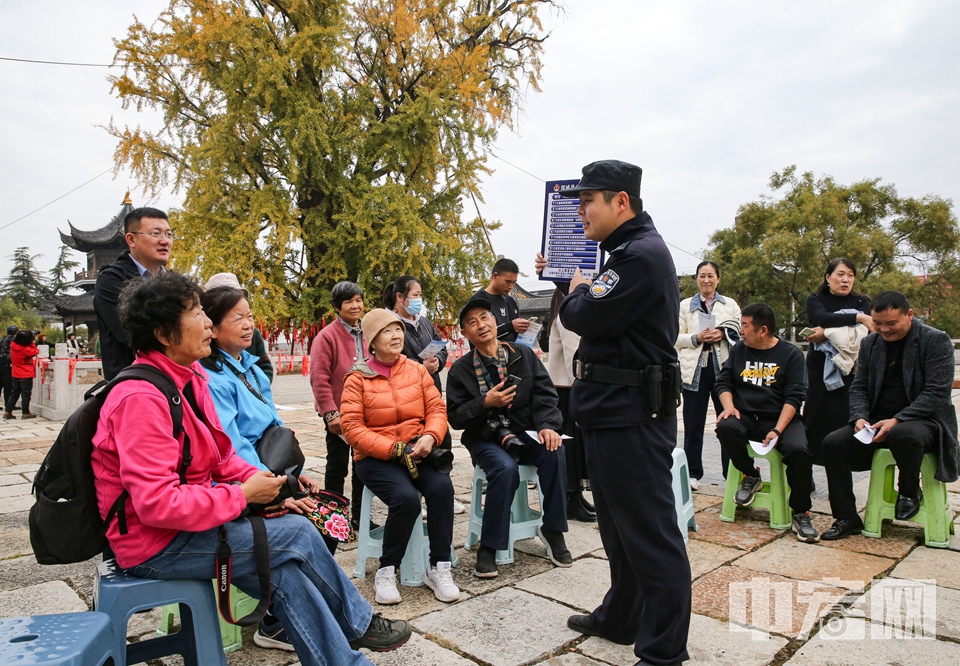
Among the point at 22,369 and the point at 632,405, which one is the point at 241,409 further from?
the point at 22,369

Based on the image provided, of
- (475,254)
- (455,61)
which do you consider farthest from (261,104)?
(475,254)

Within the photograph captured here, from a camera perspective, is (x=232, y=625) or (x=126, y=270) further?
(x=126, y=270)

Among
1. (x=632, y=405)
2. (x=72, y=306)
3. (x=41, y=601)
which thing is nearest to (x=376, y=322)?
(x=632, y=405)

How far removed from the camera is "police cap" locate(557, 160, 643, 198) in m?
2.39

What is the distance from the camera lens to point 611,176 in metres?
2.39

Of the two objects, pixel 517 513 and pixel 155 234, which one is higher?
pixel 155 234

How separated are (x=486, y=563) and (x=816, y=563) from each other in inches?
68.9

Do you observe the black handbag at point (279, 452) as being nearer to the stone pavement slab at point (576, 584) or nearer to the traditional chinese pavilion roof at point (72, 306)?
the stone pavement slab at point (576, 584)

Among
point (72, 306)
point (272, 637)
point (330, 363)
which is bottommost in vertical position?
point (272, 637)

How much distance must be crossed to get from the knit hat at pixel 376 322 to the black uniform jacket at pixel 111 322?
114 cm

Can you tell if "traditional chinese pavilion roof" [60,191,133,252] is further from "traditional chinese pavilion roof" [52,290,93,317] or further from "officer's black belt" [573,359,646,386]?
"officer's black belt" [573,359,646,386]

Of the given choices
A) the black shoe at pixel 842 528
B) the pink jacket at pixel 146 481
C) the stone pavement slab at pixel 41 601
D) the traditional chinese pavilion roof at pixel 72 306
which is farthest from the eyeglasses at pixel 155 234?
the traditional chinese pavilion roof at pixel 72 306

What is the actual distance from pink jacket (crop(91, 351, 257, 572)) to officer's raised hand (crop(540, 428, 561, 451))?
1.97m

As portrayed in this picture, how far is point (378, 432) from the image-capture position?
336cm
